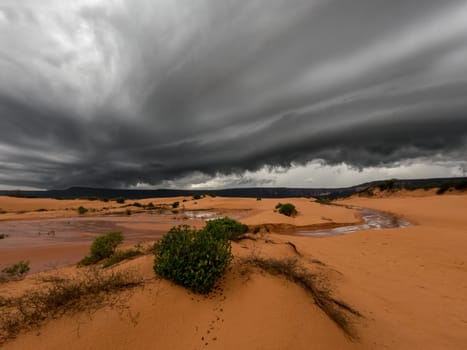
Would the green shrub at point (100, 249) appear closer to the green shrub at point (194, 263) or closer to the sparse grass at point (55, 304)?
the sparse grass at point (55, 304)

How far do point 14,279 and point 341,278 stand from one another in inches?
380

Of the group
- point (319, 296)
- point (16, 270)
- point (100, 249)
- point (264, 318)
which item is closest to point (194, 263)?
point (264, 318)

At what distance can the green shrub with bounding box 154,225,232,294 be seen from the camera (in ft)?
12.3

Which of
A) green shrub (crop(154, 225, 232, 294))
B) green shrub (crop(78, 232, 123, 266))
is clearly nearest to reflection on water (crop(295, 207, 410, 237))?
green shrub (crop(78, 232, 123, 266))

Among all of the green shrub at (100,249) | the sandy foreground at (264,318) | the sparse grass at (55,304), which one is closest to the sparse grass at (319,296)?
the sandy foreground at (264,318)

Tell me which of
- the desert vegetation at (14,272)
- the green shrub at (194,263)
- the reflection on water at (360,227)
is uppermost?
the green shrub at (194,263)

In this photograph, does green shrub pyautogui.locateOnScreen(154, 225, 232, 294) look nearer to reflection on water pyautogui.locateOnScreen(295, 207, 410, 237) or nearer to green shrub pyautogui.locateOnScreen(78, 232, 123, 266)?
green shrub pyautogui.locateOnScreen(78, 232, 123, 266)

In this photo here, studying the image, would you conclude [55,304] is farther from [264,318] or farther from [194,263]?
[264,318]

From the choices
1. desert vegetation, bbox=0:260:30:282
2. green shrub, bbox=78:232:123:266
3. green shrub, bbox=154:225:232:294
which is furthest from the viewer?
green shrub, bbox=78:232:123:266

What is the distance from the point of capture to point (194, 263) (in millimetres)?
3832

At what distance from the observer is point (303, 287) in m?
4.06

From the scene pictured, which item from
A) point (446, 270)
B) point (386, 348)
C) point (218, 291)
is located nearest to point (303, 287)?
point (386, 348)

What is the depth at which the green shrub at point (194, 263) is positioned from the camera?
12.3 feet

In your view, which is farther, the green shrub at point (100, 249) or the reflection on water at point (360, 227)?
the reflection on water at point (360, 227)
